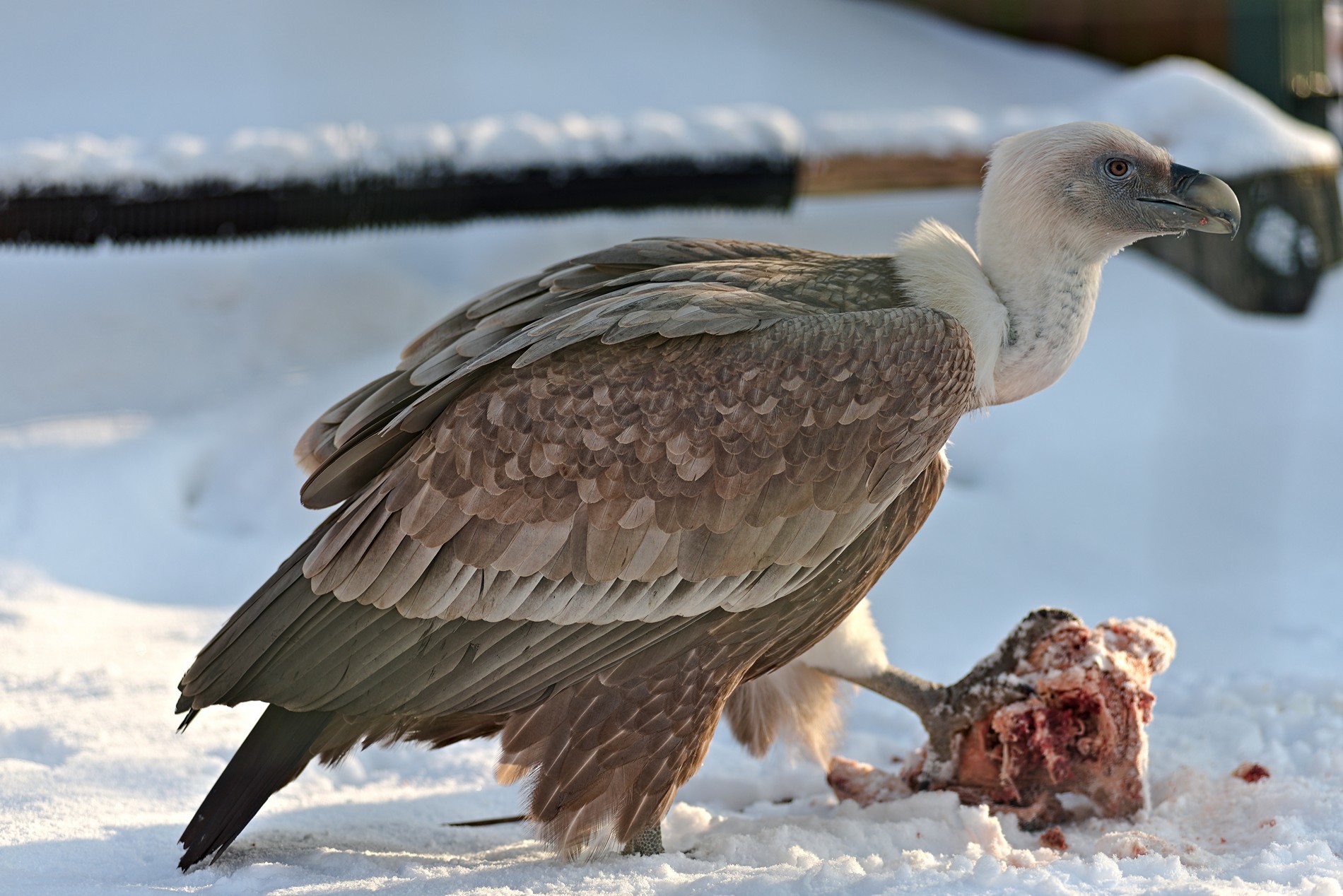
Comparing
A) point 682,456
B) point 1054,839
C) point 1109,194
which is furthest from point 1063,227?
point 1054,839

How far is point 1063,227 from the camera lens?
267 centimetres

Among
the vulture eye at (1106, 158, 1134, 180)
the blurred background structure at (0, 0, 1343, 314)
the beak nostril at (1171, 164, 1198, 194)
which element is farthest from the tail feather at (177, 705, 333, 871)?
the blurred background structure at (0, 0, 1343, 314)

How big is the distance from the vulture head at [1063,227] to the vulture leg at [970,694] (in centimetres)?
73

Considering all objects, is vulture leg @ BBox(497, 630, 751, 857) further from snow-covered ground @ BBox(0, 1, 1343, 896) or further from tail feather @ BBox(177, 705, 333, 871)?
tail feather @ BBox(177, 705, 333, 871)

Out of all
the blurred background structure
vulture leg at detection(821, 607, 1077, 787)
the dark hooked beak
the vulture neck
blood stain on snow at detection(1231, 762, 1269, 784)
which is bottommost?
blood stain on snow at detection(1231, 762, 1269, 784)

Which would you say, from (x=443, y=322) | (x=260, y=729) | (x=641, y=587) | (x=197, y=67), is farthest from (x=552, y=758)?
(x=197, y=67)

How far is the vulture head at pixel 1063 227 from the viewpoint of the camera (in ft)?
8.73

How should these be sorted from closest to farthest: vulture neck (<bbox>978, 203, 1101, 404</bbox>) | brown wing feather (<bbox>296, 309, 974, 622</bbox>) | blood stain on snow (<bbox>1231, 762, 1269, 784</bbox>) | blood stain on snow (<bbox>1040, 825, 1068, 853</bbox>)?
brown wing feather (<bbox>296, 309, 974, 622</bbox>), vulture neck (<bbox>978, 203, 1101, 404</bbox>), blood stain on snow (<bbox>1040, 825, 1068, 853</bbox>), blood stain on snow (<bbox>1231, 762, 1269, 784</bbox>)

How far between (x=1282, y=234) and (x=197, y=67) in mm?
5523

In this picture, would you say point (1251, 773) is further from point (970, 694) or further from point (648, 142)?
point (648, 142)

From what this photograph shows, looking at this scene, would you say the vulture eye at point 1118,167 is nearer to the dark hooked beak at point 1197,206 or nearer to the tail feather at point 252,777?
the dark hooked beak at point 1197,206

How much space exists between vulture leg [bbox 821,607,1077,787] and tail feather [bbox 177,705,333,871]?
4.81 feet

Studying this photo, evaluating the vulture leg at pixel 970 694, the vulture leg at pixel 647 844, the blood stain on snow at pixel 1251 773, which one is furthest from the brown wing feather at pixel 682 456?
the blood stain on snow at pixel 1251 773

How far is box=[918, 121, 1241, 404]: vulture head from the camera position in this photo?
8.73 feet
